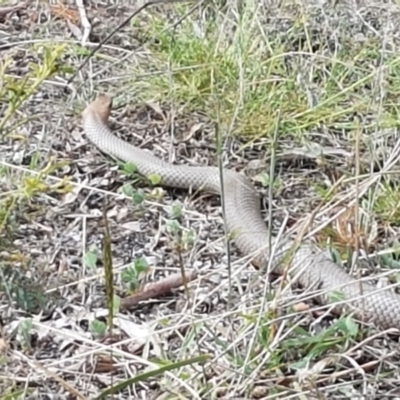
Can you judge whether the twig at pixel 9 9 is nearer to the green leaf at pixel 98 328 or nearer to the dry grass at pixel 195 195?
the dry grass at pixel 195 195

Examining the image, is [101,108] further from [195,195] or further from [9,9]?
[9,9]

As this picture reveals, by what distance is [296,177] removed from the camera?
2.95m

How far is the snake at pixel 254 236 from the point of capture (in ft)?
7.32

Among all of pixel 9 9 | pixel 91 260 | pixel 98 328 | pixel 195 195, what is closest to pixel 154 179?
pixel 195 195

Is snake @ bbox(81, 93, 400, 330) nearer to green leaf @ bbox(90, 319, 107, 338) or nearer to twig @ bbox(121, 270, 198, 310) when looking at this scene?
twig @ bbox(121, 270, 198, 310)

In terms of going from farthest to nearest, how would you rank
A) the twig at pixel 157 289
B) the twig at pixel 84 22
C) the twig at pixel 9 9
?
the twig at pixel 9 9 → the twig at pixel 84 22 → the twig at pixel 157 289

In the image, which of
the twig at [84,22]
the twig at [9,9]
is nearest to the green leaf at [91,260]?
the twig at [84,22]

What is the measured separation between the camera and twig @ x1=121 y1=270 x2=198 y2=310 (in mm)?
2363

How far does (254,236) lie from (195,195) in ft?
1.10

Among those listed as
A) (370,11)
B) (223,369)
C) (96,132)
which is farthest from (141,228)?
(370,11)

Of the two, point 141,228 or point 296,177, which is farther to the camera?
point 296,177

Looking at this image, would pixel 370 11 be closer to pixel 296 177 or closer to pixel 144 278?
pixel 296 177

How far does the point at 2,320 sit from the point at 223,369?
53cm

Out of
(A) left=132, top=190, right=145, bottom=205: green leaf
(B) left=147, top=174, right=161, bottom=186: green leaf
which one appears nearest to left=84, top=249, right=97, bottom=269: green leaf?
(A) left=132, top=190, right=145, bottom=205: green leaf
